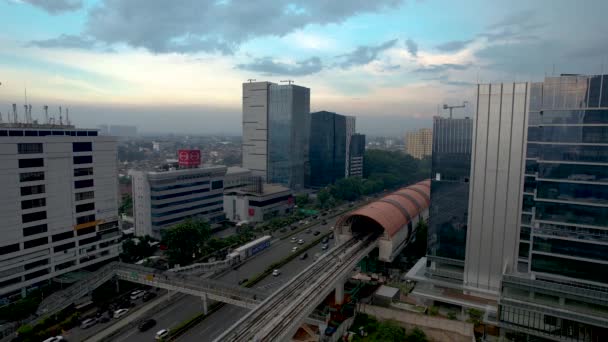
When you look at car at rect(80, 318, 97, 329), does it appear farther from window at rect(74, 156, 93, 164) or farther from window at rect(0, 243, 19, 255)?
window at rect(74, 156, 93, 164)

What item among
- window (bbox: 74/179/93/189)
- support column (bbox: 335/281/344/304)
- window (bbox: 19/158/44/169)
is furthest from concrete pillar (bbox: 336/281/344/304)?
window (bbox: 19/158/44/169)

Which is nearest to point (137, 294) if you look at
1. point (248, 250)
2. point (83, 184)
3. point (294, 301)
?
point (83, 184)

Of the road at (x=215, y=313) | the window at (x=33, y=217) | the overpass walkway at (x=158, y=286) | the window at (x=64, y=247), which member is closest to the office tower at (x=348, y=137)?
the road at (x=215, y=313)

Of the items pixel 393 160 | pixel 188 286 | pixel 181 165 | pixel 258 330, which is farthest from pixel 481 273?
pixel 393 160

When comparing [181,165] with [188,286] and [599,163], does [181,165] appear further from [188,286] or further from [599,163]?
[599,163]

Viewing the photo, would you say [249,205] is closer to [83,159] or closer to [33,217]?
[83,159]

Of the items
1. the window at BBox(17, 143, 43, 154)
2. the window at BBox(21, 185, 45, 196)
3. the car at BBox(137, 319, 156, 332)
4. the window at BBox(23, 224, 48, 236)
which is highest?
the window at BBox(17, 143, 43, 154)

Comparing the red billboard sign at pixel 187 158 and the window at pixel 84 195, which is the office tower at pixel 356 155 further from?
the window at pixel 84 195
